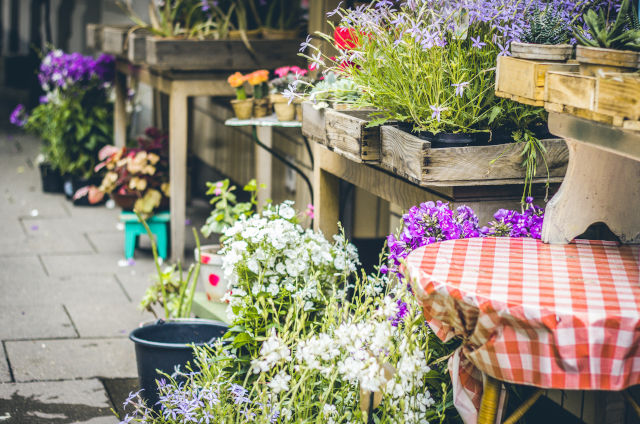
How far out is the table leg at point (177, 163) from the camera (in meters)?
5.14

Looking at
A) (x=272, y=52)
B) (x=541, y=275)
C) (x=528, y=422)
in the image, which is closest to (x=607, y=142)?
(x=541, y=275)

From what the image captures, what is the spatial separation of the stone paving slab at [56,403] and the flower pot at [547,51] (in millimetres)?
2165

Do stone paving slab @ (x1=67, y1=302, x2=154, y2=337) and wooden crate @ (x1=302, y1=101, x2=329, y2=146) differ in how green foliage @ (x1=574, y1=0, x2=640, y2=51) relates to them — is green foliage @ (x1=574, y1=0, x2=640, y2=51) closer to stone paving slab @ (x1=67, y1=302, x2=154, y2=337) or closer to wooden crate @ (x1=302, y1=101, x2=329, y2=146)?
wooden crate @ (x1=302, y1=101, x2=329, y2=146)

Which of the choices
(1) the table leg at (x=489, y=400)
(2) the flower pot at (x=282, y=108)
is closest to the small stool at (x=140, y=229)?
(2) the flower pot at (x=282, y=108)

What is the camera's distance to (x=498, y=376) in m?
1.82

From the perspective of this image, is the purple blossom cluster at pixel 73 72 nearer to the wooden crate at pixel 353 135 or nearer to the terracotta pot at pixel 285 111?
the terracotta pot at pixel 285 111

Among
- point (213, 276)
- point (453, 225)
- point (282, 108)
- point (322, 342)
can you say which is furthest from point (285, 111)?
point (322, 342)

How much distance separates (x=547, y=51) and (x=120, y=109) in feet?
16.5

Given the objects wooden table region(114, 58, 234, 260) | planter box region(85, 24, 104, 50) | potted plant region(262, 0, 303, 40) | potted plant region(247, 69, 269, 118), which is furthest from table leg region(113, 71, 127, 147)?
potted plant region(247, 69, 269, 118)

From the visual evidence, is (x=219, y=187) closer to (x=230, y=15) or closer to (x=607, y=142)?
(x=230, y=15)

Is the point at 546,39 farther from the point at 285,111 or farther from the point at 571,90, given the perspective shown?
the point at 285,111

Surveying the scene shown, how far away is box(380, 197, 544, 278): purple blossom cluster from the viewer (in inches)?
93.2

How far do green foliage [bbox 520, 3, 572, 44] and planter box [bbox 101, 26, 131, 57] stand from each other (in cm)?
408

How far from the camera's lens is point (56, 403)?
345 centimetres
